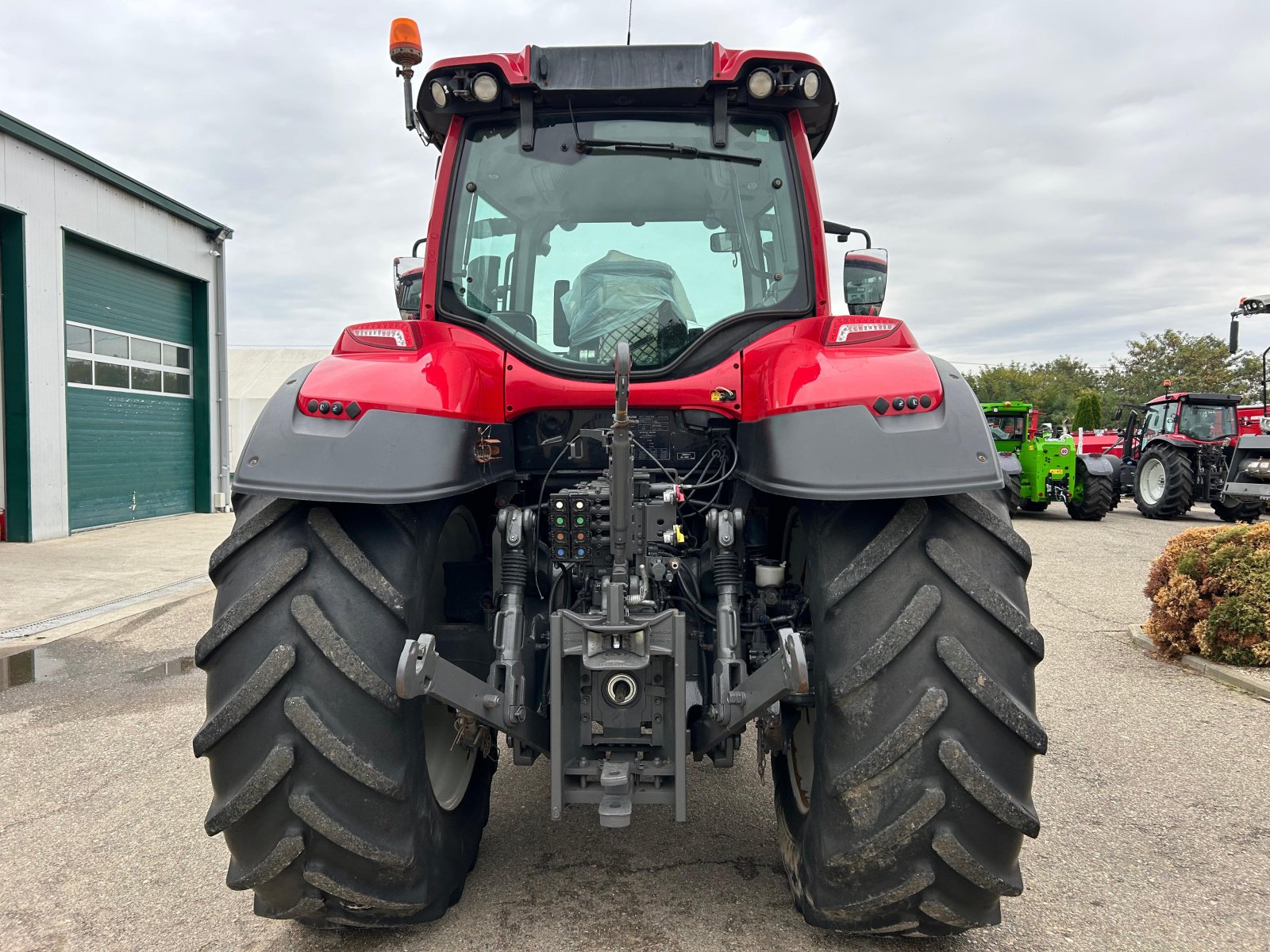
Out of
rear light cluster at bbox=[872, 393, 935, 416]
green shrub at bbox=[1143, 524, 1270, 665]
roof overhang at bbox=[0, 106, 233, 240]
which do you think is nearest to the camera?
rear light cluster at bbox=[872, 393, 935, 416]

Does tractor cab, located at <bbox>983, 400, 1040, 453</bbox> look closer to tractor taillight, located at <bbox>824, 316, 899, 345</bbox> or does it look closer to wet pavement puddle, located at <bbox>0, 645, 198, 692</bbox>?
wet pavement puddle, located at <bbox>0, 645, 198, 692</bbox>

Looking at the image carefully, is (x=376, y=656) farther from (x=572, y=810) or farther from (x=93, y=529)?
(x=93, y=529)

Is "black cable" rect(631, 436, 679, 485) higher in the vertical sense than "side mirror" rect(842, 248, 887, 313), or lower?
lower

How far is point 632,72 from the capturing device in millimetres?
2701

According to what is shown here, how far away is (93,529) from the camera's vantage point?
12227mm

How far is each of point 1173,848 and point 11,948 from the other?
359 cm

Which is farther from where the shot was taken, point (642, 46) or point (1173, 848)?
point (1173, 848)

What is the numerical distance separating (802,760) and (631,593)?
798 mm

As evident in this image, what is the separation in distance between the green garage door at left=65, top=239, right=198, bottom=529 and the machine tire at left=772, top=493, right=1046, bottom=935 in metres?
12.5

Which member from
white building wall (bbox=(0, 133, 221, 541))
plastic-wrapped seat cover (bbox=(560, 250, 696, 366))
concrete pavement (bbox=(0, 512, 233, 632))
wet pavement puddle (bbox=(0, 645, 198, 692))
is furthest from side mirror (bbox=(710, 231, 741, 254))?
white building wall (bbox=(0, 133, 221, 541))

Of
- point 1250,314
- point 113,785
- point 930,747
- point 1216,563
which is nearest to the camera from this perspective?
point 930,747

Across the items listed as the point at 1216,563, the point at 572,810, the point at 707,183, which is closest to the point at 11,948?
the point at 572,810

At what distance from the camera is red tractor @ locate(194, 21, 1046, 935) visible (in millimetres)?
1952

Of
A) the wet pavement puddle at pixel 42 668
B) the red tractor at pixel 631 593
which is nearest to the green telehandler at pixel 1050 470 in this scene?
the wet pavement puddle at pixel 42 668
